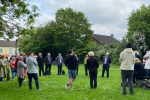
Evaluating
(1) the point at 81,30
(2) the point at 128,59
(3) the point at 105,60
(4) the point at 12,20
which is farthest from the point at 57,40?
(2) the point at 128,59

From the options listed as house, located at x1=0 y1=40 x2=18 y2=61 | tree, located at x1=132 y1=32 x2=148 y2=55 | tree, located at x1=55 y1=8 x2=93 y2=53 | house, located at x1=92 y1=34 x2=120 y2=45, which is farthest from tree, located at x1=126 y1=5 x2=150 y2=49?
house, located at x1=0 y1=40 x2=18 y2=61

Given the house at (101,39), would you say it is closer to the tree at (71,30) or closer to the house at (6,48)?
the tree at (71,30)

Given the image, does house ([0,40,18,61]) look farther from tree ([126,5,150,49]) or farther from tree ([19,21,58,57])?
tree ([126,5,150,49])

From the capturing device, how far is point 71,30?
4581cm

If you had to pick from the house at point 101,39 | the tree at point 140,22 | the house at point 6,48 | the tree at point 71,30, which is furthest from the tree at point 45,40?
the house at point 6,48

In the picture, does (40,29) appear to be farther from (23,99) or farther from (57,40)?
(23,99)

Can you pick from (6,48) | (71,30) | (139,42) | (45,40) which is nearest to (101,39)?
(71,30)

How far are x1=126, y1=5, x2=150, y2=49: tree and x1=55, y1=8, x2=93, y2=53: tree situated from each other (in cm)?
1124

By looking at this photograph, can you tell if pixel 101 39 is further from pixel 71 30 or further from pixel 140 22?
pixel 140 22

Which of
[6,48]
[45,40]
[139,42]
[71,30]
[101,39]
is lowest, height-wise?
[139,42]

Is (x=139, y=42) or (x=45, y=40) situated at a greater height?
(x=45, y=40)

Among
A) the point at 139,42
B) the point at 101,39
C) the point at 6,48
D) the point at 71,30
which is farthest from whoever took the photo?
the point at 6,48

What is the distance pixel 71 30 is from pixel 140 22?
53.7 ft

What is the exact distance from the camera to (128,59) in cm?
792
